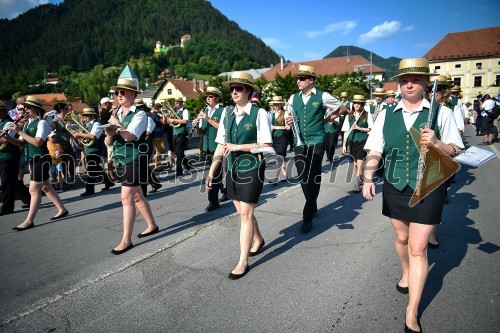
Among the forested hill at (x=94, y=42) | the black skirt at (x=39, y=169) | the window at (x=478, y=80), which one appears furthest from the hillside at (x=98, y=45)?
the black skirt at (x=39, y=169)

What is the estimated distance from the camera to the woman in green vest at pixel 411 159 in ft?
8.82

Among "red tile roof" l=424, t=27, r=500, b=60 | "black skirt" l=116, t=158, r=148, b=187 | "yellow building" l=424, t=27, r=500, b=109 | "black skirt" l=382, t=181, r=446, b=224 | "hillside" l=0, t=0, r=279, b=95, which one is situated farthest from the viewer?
"hillside" l=0, t=0, r=279, b=95

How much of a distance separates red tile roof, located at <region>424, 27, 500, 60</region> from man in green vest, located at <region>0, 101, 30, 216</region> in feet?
228

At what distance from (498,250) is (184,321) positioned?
3.91 metres

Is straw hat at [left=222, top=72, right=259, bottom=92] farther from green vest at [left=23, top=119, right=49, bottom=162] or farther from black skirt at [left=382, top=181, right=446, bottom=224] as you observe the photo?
green vest at [left=23, top=119, right=49, bottom=162]

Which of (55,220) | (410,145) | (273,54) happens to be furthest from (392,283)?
(273,54)

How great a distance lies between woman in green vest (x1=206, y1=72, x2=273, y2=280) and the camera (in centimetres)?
369

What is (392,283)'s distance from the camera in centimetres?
346

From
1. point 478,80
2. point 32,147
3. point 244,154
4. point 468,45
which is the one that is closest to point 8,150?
point 32,147

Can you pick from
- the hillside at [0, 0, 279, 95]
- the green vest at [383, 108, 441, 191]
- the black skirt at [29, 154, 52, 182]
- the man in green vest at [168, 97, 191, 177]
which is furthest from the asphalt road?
the hillside at [0, 0, 279, 95]

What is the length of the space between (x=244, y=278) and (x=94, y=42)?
182 meters

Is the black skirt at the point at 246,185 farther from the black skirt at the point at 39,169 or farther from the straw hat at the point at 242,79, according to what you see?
the black skirt at the point at 39,169

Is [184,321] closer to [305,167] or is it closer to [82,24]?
[305,167]

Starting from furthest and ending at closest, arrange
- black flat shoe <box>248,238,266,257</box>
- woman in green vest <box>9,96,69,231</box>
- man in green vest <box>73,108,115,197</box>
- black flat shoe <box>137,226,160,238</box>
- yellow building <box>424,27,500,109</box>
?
yellow building <box>424,27,500,109</box> < man in green vest <box>73,108,115,197</box> < woman in green vest <box>9,96,69,231</box> < black flat shoe <box>137,226,160,238</box> < black flat shoe <box>248,238,266,257</box>
